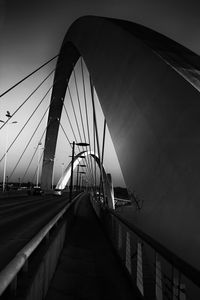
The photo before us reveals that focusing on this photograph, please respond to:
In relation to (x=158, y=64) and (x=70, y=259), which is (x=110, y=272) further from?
(x=158, y=64)

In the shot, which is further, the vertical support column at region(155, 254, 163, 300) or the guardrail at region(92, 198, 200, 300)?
the vertical support column at region(155, 254, 163, 300)

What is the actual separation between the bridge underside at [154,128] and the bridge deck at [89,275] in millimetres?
1154

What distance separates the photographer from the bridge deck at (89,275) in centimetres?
515

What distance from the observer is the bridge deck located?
515 centimetres

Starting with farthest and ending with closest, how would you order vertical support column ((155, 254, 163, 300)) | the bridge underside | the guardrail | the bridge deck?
the bridge underside
the bridge deck
vertical support column ((155, 254, 163, 300))
the guardrail

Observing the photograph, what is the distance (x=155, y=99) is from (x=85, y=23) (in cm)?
1051

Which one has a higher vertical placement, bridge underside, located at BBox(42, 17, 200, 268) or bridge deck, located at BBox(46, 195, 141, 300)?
bridge underside, located at BBox(42, 17, 200, 268)

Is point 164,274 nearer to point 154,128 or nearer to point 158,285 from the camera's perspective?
point 158,285

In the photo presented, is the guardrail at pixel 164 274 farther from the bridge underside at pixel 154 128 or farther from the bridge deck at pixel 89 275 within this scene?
the bridge underside at pixel 154 128

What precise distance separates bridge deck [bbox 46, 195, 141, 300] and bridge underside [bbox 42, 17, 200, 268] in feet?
3.79

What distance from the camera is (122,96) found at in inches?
388

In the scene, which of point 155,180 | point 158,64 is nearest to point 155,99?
point 158,64

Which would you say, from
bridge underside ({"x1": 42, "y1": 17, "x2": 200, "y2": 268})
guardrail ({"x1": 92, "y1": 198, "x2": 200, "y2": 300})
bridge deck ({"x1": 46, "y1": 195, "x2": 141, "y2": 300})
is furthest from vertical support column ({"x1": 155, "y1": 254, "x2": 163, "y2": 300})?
bridge underside ({"x1": 42, "y1": 17, "x2": 200, "y2": 268})

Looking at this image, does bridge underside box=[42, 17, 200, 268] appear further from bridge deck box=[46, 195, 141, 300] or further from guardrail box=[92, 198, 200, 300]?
bridge deck box=[46, 195, 141, 300]
